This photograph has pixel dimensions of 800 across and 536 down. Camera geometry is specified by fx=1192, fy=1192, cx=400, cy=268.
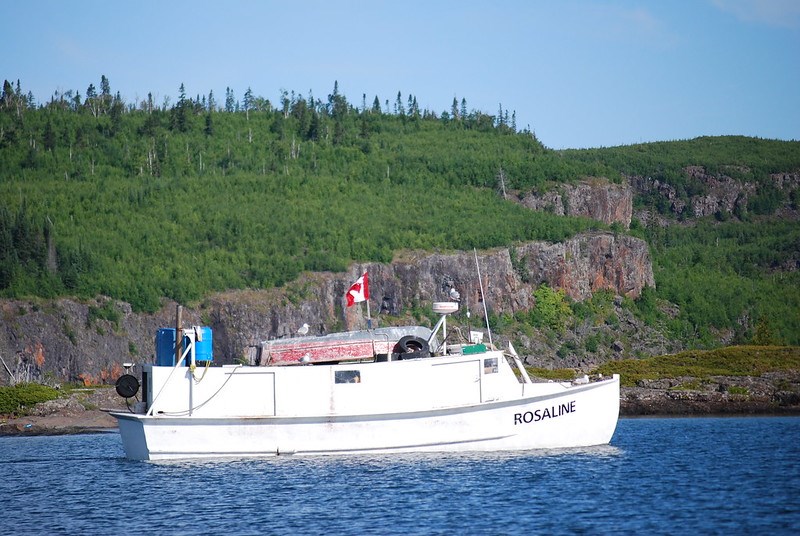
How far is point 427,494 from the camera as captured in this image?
36.7 m

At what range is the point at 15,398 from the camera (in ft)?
265

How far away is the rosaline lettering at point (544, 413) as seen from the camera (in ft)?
141

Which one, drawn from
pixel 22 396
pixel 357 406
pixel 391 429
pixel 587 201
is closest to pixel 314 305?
pixel 22 396

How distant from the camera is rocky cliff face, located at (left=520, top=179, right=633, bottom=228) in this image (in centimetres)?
16338

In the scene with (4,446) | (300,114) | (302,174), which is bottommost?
(4,446)

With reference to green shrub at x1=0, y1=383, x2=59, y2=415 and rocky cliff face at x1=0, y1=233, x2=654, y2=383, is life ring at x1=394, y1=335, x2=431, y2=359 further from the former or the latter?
rocky cliff face at x1=0, y1=233, x2=654, y2=383

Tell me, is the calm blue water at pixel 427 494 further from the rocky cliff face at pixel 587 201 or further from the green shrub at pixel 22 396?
the rocky cliff face at pixel 587 201

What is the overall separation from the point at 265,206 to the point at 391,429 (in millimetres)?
105812

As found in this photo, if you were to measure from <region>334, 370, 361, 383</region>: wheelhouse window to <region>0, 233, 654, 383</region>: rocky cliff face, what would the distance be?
49.9m

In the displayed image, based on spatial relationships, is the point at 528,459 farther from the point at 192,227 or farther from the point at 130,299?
the point at 192,227

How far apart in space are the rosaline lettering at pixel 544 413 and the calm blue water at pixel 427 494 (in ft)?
4.36

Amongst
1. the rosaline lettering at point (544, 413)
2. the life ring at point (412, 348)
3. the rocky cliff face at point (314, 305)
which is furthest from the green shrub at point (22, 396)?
the rosaline lettering at point (544, 413)

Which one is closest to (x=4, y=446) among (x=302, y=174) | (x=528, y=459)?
(x=528, y=459)

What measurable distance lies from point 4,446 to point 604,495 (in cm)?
3632
